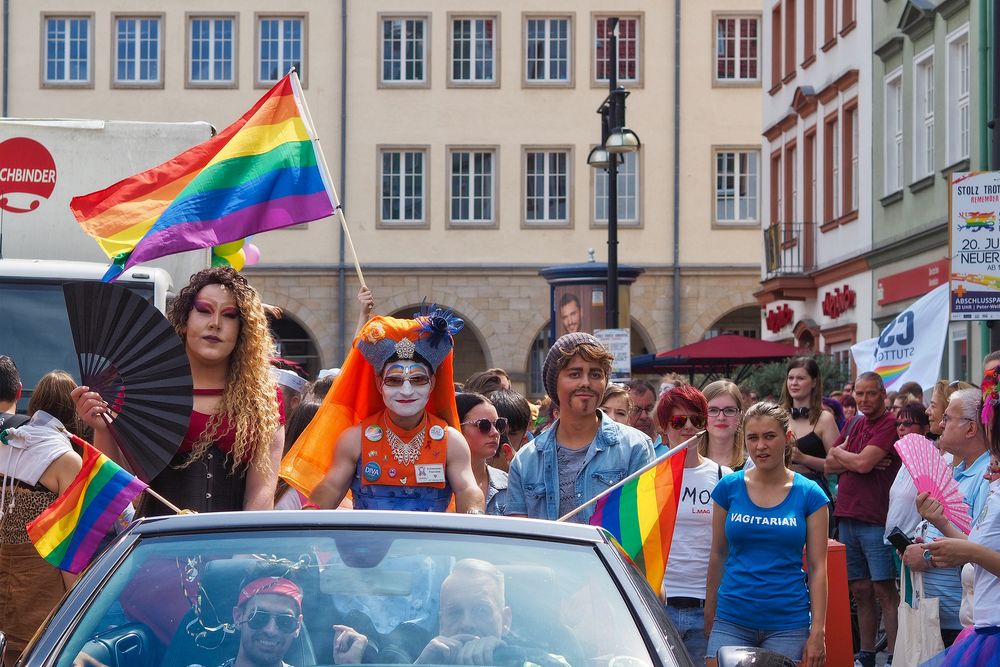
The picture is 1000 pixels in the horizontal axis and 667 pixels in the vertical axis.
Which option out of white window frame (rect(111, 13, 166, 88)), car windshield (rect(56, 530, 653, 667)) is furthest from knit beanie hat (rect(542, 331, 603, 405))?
white window frame (rect(111, 13, 166, 88))

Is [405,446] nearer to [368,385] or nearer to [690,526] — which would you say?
[368,385]

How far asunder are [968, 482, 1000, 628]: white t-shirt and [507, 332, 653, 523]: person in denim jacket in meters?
1.32

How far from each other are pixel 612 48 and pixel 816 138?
33.2ft

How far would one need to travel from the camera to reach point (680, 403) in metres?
8.50

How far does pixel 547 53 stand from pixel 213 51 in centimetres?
850

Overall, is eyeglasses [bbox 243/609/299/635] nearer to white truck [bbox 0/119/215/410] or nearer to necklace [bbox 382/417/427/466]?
necklace [bbox 382/417/427/466]

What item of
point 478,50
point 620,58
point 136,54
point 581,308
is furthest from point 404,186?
point 581,308

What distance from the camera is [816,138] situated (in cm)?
3159

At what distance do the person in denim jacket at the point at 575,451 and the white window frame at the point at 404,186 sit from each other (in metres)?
36.7

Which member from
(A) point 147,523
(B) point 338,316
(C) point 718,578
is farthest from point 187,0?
(A) point 147,523

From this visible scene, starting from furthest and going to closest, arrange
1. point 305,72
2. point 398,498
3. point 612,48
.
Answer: point 305,72 → point 612,48 → point 398,498

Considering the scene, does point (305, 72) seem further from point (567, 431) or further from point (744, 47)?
point (567, 431)

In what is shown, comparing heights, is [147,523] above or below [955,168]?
below

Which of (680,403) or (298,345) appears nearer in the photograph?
(680,403)
